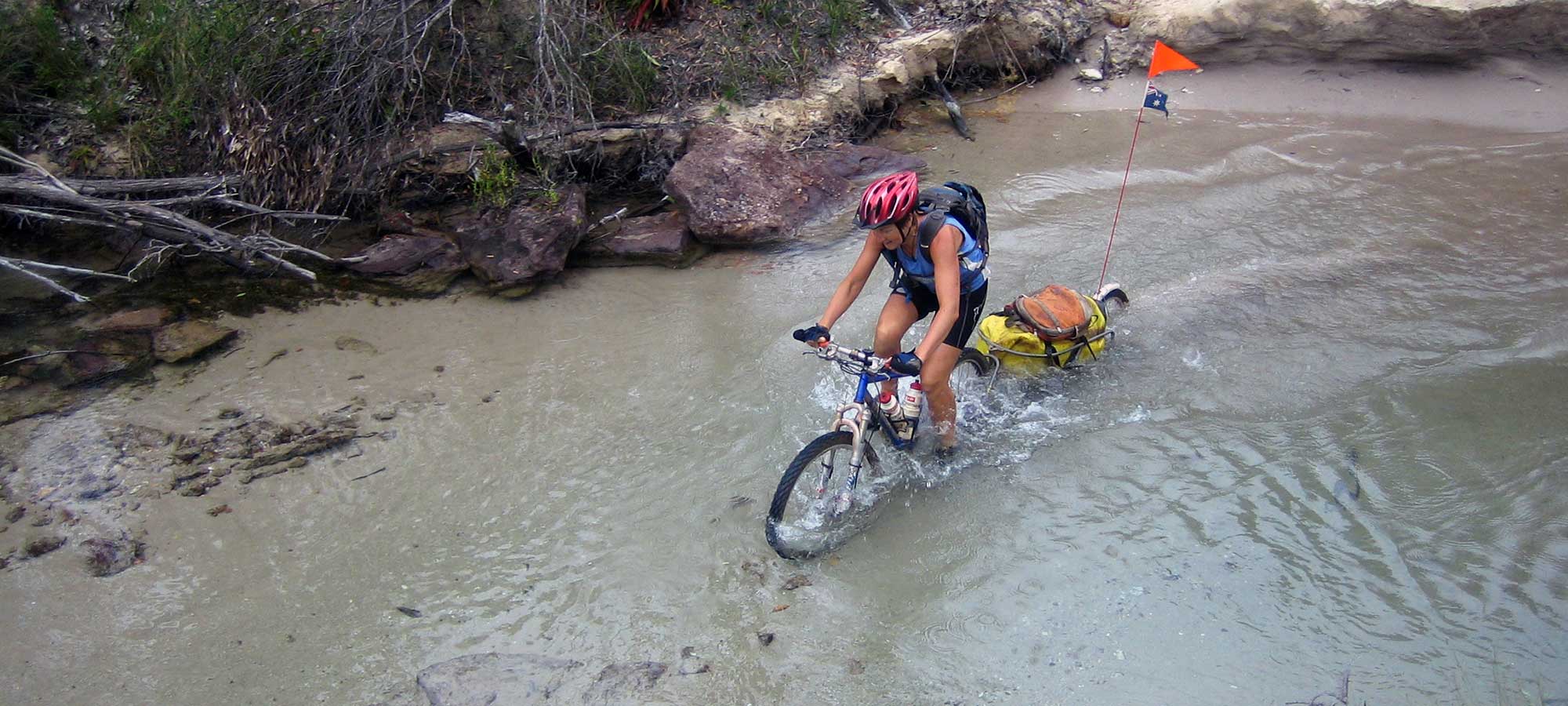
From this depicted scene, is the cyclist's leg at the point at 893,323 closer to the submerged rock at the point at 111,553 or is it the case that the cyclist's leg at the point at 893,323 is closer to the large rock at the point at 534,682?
the large rock at the point at 534,682

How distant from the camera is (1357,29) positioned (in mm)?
8984

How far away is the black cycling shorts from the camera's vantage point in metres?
4.57

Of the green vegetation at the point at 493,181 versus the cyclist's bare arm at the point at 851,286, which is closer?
the cyclist's bare arm at the point at 851,286

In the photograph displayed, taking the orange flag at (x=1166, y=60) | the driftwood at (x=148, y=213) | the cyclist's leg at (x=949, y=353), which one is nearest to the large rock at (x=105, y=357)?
the driftwood at (x=148, y=213)

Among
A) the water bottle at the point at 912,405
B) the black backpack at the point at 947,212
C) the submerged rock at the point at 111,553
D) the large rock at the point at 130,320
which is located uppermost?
the black backpack at the point at 947,212

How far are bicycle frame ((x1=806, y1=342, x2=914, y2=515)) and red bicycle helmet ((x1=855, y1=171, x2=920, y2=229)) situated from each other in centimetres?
58

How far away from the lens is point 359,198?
748 centimetres

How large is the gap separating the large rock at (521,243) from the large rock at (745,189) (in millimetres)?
905

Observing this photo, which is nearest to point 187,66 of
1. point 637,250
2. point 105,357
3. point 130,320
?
point 130,320

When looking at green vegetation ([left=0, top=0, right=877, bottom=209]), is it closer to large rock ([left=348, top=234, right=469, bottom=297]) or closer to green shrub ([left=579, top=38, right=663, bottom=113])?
green shrub ([left=579, top=38, right=663, bottom=113])

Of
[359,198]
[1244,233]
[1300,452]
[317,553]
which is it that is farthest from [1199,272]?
[359,198]

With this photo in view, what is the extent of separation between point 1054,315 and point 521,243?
12.3ft

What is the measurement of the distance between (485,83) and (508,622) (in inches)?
208

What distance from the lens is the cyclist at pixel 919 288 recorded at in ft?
13.4
